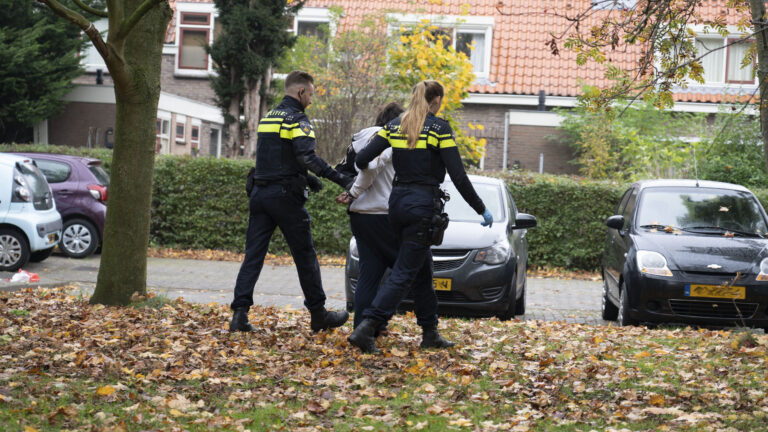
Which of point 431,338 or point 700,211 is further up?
point 700,211

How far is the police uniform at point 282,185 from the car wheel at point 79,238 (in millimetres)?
9477

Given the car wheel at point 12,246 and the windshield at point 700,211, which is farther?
the car wheel at point 12,246

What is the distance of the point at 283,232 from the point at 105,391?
2.17m

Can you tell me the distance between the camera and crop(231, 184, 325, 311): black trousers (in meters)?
7.24

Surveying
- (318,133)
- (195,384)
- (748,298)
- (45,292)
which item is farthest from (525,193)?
(195,384)

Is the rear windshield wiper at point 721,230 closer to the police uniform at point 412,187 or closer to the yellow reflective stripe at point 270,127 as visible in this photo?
the police uniform at point 412,187

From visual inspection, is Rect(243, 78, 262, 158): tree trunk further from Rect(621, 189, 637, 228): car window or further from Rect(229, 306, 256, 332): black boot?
Rect(229, 306, 256, 332): black boot

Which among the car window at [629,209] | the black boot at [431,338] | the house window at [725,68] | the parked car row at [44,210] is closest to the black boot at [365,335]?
the black boot at [431,338]

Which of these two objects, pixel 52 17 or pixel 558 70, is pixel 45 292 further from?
pixel 558 70

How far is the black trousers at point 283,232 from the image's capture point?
285 inches

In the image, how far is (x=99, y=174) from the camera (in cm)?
1647

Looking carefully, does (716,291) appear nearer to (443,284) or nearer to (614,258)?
(614,258)

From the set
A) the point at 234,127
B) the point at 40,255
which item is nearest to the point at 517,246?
the point at 40,255

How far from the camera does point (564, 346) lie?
773 cm
